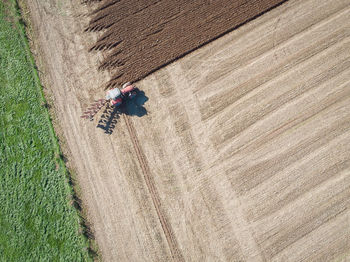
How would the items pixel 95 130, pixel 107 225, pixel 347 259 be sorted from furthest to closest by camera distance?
1. pixel 95 130
2. pixel 107 225
3. pixel 347 259

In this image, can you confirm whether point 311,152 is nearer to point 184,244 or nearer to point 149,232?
point 184,244

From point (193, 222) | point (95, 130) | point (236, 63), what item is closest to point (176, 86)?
point (236, 63)

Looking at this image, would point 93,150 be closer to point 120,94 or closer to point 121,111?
point 121,111

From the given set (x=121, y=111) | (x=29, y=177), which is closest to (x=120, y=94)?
(x=121, y=111)

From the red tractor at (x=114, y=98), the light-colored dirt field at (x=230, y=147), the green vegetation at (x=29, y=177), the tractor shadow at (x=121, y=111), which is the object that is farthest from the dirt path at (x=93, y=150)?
the green vegetation at (x=29, y=177)

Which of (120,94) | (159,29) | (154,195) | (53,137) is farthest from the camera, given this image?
(159,29)

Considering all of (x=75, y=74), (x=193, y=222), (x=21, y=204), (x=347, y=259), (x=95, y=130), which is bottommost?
(x=347, y=259)
